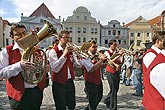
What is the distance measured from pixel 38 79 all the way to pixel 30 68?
298mm

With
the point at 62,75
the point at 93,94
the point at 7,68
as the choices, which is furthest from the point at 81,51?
the point at 7,68

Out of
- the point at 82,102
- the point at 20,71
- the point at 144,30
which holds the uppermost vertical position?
the point at 144,30

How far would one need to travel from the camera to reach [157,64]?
5.94 ft

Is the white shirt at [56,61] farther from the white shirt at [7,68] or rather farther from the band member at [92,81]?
the white shirt at [7,68]

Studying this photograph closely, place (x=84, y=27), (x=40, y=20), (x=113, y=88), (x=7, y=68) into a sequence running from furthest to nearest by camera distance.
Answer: (x=84, y=27) → (x=40, y=20) → (x=113, y=88) → (x=7, y=68)

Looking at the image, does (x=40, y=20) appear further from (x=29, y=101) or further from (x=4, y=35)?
(x=29, y=101)

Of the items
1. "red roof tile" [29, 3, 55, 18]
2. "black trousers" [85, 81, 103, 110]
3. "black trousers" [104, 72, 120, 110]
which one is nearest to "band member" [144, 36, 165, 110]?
"black trousers" [85, 81, 103, 110]

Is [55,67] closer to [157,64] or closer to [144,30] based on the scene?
[157,64]

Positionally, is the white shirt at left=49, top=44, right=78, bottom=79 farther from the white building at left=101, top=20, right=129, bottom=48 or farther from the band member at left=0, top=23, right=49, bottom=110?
the white building at left=101, top=20, right=129, bottom=48

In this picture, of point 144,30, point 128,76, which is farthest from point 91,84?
point 144,30

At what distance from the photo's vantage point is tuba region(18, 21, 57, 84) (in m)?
2.59

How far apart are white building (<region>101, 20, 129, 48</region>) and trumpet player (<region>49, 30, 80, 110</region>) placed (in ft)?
Result: 171

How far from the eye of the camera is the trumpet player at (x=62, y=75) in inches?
160

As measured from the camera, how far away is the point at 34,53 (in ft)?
9.49
